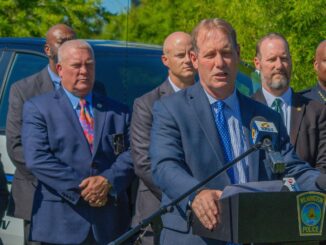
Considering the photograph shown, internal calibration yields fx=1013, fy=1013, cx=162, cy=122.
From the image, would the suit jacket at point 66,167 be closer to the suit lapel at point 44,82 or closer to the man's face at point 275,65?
the suit lapel at point 44,82

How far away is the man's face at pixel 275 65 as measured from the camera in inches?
282

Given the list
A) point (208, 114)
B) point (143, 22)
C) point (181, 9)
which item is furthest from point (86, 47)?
point (143, 22)

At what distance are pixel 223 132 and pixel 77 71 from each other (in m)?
1.96

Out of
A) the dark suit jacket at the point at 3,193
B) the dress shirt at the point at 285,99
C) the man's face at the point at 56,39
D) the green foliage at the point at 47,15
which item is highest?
the green foliage at the point at 47,15

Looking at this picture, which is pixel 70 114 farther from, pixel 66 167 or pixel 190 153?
pixel 190 153

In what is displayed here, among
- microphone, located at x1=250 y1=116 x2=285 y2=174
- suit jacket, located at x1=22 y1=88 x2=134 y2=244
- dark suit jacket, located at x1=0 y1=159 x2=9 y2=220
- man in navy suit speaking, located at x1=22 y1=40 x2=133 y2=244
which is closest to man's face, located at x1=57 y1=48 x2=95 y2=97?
man in navy suit speaking, located at x1=22 y1=40 x2=133 y2=244

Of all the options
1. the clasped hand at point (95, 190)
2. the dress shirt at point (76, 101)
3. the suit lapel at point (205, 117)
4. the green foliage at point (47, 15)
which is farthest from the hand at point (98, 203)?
the green foliage at point (47, 15)

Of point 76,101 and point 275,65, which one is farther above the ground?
point 275,65

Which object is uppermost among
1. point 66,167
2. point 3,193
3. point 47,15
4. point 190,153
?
point 47,15

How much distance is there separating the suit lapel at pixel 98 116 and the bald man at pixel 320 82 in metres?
Answer: 1.61

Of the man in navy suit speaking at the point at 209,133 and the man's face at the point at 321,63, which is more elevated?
the man's face at the point at 321,63

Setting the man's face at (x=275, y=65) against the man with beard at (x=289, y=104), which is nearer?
the man with beard at (x=289, y=104)

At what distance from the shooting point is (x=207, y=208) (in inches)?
178

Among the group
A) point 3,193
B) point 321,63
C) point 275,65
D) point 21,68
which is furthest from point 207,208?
point 21,68
